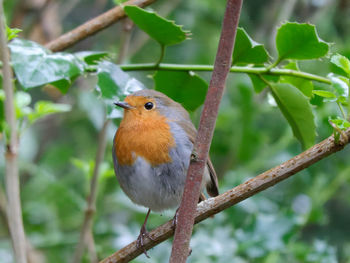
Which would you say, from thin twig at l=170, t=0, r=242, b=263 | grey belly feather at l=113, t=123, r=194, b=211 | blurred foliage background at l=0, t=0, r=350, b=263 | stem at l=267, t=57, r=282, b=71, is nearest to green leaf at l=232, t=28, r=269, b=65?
stem at l=267, t=57, r=282, b=71

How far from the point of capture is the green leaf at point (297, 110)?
5.80 ft

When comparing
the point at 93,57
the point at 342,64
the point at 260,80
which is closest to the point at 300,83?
the point at 260,80

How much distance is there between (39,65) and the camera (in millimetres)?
1712

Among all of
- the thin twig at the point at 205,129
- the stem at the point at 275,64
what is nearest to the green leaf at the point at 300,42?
the stem at the point at 275,64

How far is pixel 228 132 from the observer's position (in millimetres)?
3740

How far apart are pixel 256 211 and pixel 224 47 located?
2.16 metres

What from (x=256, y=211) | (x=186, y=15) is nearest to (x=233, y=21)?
(x=256, y=211)

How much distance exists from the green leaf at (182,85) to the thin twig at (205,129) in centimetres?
78

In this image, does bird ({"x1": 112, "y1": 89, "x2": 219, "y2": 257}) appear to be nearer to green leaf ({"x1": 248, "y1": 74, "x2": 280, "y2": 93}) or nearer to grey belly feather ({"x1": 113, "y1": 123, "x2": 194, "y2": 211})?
grey belly feather ({"x1": 113, "y1": 123, "x2": 194, "y2": 211})

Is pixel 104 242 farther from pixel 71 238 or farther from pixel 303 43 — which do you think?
pixel 303 43

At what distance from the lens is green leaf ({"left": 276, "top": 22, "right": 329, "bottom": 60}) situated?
174cm

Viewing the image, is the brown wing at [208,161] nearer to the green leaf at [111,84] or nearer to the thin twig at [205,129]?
the green leaf at [111,84]

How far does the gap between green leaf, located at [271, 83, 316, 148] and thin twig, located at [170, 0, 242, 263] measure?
641 mm

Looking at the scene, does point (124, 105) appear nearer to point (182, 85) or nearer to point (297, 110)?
point (182, 85)
